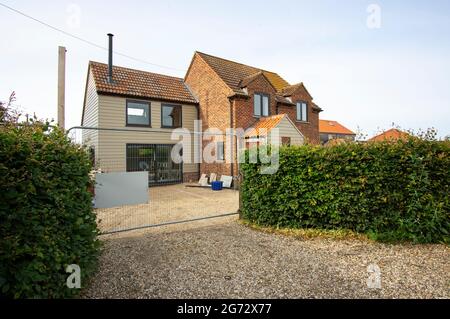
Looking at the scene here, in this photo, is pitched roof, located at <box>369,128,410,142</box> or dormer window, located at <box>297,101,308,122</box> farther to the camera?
dormer window, located at <box>297,101,308,122</box>

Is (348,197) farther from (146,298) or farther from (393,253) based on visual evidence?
(146,298)

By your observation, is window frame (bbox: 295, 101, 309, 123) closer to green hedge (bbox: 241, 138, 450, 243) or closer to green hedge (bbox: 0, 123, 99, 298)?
green hedge (bbox: 241, 138, 450, 243)

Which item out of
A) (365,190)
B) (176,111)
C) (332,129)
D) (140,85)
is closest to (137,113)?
(140,85)

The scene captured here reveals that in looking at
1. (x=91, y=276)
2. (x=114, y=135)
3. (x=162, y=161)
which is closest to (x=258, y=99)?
(x=162, y=161)

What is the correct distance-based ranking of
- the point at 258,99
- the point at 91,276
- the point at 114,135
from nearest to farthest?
the point at 91,276
the point at 114,135
the point at 258,99

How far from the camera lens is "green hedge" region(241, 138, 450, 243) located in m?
4.89

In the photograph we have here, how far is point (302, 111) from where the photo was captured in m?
18.8

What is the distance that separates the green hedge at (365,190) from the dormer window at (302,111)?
13.8m

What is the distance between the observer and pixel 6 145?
241cm

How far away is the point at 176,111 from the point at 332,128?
133 feet

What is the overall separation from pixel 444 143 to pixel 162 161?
11.4 meters

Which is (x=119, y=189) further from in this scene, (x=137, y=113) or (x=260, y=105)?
(x=260, y=105)

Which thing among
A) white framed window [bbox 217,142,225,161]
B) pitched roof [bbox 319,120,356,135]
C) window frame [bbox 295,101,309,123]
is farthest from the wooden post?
pitched roof [bbox 319,120,356,135]

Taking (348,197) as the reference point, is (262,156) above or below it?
above
